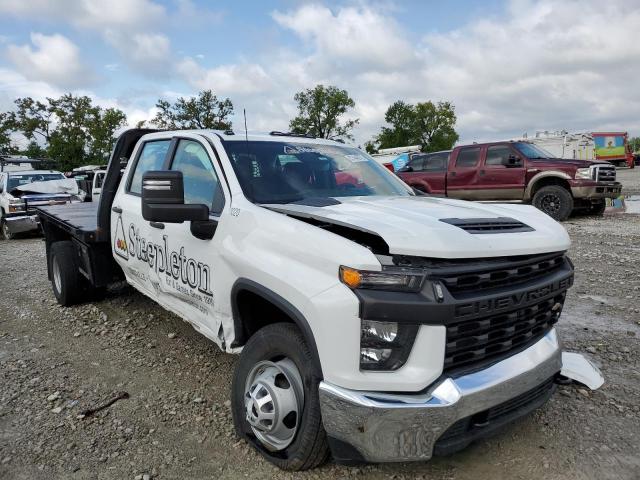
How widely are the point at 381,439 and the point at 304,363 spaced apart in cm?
48

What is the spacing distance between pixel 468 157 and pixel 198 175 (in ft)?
34.6

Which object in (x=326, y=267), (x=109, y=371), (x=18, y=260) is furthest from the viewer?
(x=18, y=260)

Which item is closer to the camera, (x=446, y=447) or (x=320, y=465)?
(x=446, y=447)

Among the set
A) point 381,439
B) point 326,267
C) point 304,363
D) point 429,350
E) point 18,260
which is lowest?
point 18,260

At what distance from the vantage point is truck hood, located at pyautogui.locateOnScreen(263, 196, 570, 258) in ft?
7.00

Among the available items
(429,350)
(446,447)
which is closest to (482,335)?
(429,350)

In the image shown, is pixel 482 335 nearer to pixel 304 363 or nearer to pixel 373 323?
pixel 373 323

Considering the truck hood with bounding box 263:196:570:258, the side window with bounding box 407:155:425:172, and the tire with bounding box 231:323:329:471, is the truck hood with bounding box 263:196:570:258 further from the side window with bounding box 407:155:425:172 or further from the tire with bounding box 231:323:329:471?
the side window with bounding box 407:155:425:172

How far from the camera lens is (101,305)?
5676mm

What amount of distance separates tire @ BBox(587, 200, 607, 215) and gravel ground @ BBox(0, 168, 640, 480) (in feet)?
24.4

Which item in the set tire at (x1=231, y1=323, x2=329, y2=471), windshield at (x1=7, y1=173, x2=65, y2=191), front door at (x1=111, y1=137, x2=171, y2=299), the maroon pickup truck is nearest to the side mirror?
tire at (x1=231, y1=323, x2=329, y2=471)

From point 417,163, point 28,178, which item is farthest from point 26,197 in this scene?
point 417,163

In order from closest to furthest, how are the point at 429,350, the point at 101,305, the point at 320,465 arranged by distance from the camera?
the point at 429,350 < the point at 320,465 < the point at 101,305

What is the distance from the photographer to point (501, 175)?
39.7 feet
